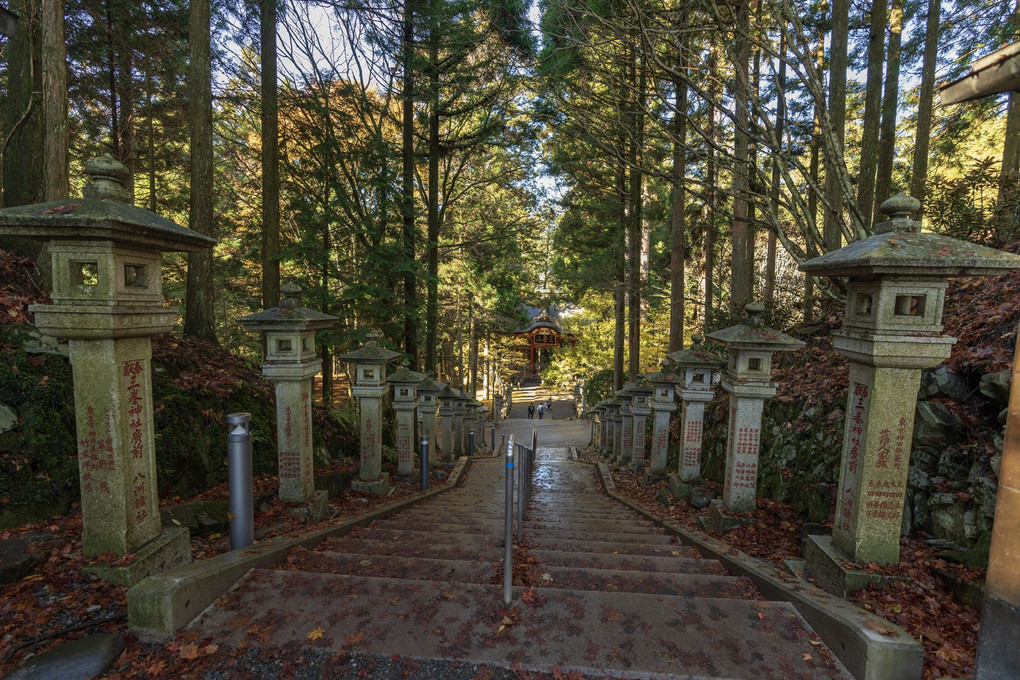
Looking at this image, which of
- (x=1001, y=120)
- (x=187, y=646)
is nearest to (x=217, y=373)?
(x=187, y=646)

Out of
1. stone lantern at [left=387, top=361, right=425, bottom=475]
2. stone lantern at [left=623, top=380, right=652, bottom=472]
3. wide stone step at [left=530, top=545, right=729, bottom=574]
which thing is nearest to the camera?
wide stone step at [left=530, top=545, right=729, bottom=574]

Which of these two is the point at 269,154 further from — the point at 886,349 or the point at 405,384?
the point at 886,349

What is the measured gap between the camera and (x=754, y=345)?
4.95 m

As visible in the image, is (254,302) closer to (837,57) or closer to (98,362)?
(98,362)

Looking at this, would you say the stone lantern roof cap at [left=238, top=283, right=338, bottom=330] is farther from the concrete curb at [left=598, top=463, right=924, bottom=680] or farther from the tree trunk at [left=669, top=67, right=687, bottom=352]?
the tree trunk at [left=669, top=67, right=687, bottom=352]

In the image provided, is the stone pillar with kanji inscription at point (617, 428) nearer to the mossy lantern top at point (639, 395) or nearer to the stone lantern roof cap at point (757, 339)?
the mossy lantern top at point (639, 395)

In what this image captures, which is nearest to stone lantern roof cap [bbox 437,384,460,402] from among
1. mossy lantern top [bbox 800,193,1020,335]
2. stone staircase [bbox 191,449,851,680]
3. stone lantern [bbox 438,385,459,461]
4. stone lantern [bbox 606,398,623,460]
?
stone lantern [bbox 438,385,459,461]

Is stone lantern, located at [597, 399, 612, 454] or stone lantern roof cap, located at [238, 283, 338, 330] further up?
stone lantern roof cap, located at [238, 283, 338, 330]

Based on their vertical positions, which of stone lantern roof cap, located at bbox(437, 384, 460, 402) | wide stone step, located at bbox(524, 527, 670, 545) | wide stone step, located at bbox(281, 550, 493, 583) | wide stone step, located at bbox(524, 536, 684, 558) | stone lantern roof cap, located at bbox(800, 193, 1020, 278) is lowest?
wide stone step, located at bbox(524, 527, 670, 545)

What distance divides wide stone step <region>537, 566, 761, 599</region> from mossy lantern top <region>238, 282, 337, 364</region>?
137 inches

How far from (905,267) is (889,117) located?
9494 millimetres

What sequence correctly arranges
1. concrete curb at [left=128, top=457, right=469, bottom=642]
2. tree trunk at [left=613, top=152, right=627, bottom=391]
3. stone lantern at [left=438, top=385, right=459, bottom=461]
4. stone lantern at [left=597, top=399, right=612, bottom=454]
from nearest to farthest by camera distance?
1. concrete curb at [left=128, top=457, right=469, bottom=642]
2. stone lantern at [left=438, top=385, right=459, bottom=461]
3. tree trunk at [left=613, top=152, right=627, bottom=391]
4. stone lantern at [left=597, top=399, right=612, bottom=454]

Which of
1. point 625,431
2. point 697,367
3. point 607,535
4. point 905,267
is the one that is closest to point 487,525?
point 607,535

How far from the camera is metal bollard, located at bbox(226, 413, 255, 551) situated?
3.69m
